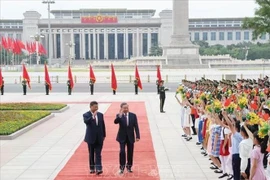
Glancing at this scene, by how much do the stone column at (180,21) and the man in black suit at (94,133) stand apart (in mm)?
58934

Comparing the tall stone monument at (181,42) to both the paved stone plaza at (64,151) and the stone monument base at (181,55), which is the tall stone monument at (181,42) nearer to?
the stone monument base at (181,55)

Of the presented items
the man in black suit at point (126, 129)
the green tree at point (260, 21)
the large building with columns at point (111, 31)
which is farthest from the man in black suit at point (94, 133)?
the large building with columns at point (111, 31)

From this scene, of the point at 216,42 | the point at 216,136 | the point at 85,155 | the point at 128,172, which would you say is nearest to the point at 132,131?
the point at 128,172

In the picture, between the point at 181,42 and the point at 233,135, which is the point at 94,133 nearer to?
the point at 233,135

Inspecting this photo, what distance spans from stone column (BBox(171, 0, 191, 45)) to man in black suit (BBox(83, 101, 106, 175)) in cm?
5893

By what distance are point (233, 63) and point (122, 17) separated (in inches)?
2674

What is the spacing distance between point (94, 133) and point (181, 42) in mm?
62622

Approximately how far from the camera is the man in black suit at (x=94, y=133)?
9789mm

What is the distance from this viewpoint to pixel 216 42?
14250 centimetres

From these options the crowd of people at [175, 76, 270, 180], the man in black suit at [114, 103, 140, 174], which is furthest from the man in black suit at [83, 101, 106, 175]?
the crowd of people at [175, 76, 270, 180]

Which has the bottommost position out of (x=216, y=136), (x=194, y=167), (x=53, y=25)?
(x=194, y=167)

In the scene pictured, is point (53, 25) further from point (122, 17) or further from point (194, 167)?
point (194, 167)

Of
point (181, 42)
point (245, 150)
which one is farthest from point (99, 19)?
point (245, 150)

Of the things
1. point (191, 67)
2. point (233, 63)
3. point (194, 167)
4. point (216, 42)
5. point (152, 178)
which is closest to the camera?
point (152, 178)
